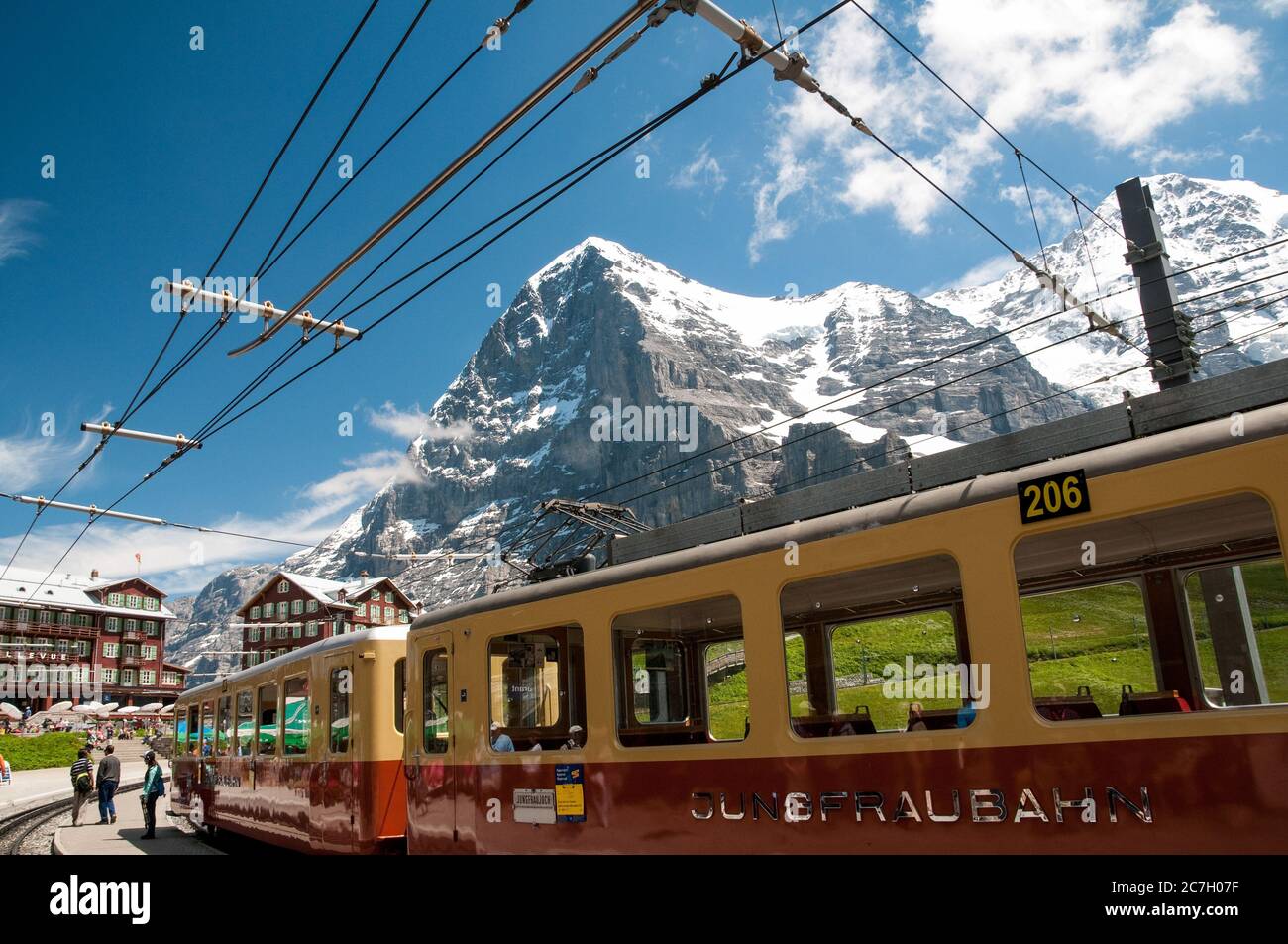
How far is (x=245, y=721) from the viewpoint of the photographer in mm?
15039

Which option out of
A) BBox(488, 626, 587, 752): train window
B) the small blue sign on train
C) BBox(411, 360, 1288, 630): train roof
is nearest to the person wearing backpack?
BBox(488, 626, 587, 752): train window

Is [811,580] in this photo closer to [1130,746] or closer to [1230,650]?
[1130,746]

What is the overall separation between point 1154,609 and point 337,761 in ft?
30.4

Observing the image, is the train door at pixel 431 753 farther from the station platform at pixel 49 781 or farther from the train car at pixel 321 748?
the station platform at pixel 49 781

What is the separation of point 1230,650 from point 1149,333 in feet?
15.7

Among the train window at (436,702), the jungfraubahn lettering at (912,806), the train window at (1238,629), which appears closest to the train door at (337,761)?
the train window at (436,702)

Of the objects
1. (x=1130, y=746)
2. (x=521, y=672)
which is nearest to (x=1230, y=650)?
(x=1130, y=746)

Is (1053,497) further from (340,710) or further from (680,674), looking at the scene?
(340,710)

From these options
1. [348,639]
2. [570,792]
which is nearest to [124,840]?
[348,639]

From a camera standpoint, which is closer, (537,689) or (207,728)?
(537,689)

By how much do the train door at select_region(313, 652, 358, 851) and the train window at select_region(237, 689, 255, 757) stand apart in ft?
11.7

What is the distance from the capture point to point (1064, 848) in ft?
15.8
